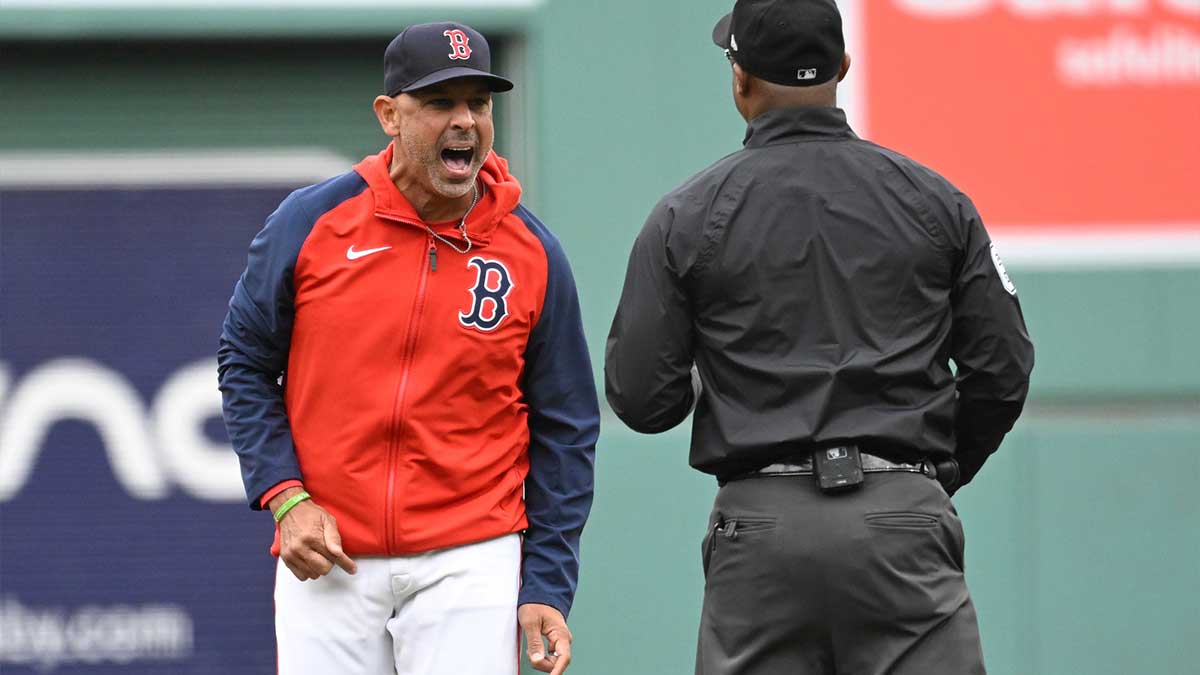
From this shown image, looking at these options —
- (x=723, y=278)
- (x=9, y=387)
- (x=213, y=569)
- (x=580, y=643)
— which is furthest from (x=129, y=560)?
(x=723, y=278)

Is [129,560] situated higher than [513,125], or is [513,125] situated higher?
[513,125]

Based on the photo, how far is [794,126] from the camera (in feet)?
12.0

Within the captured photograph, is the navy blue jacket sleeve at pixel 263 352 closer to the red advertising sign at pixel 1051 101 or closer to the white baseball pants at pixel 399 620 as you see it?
the white baseball pants at pixel 399 620

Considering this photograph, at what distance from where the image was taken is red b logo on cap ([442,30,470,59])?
3848mm

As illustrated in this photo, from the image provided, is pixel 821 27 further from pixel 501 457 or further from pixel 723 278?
pixel 501 457

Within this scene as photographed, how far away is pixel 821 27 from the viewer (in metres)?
3.64

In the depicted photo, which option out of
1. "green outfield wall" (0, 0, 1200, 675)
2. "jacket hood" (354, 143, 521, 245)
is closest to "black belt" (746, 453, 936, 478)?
"jacket hood" (354, 143, 521, 245)

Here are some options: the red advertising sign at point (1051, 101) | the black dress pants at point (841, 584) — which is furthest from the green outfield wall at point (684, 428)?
the black dress pants at point (841, 584)

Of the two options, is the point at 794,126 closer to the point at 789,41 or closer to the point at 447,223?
the point at 789,41

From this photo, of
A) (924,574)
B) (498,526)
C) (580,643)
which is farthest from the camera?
(580,643)

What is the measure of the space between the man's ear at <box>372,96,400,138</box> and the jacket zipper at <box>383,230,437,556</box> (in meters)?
0.37

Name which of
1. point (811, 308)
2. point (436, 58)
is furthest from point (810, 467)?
point (436, 58)

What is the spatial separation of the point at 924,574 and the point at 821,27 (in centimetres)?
118

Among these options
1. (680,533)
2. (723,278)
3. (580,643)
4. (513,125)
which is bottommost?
(580,643)
